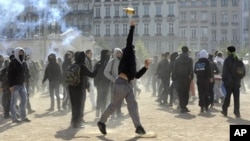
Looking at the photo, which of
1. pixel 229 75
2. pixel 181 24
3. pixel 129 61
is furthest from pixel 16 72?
pixel 181 24

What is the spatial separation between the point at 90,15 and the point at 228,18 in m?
25.3

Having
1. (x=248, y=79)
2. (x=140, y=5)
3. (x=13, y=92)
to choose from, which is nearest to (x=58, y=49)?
(x=248, y=79)

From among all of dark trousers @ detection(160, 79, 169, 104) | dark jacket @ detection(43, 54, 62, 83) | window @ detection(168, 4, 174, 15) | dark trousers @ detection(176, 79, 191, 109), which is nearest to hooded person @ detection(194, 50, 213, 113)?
dark trousers @ detection(176, 79, 191, 109)

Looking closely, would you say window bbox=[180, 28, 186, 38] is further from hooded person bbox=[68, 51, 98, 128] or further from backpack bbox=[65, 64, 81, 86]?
backpack bbox=[65, 64, 81, 86]

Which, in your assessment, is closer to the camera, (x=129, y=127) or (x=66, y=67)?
(x=129, y=127)

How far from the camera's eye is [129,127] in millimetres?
10438

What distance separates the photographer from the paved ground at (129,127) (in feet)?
30.1

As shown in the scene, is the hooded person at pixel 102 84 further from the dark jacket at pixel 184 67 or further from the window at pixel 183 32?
the window at pixel 183 32

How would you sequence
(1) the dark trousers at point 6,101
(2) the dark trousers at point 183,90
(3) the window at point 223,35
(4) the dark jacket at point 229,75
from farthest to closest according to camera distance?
(3) the window at point 223,35 < (2) the dark trousers at point 183,90 < (1) the dark trousers at point 6,101 < (4) the dark jacket at point 229,75

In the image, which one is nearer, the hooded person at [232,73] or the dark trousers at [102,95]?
the hooded person at [232,73]

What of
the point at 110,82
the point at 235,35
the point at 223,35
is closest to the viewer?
the point at 110,82

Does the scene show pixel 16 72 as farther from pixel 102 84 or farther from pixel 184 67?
pixel 184 67

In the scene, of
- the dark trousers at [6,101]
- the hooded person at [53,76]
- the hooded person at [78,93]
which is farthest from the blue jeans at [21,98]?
the hooded person at [53,76]

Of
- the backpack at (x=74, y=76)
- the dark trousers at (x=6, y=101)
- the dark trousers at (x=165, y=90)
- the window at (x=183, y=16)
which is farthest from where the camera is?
the window at (x=183, y=16)
